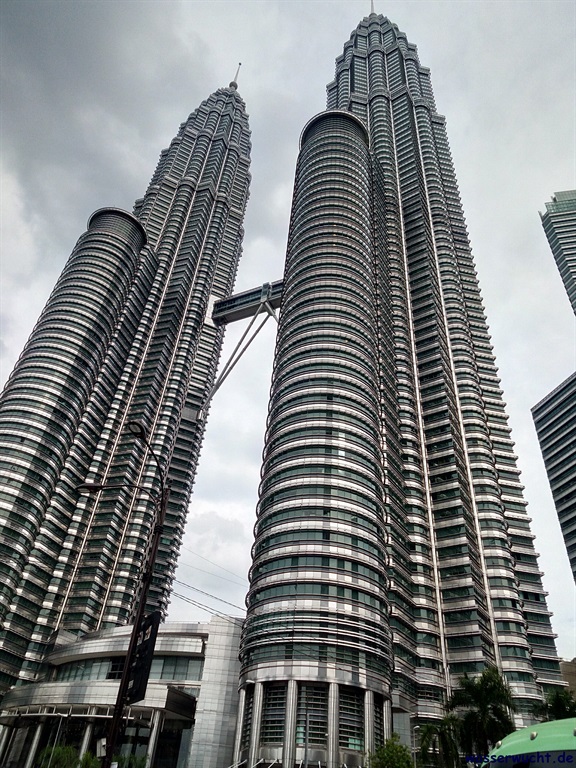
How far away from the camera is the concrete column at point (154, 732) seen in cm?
6425

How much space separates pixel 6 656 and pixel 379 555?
68.5 metres

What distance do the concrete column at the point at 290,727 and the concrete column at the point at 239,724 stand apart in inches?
267

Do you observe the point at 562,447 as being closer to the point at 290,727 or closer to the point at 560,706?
the point at 560,706

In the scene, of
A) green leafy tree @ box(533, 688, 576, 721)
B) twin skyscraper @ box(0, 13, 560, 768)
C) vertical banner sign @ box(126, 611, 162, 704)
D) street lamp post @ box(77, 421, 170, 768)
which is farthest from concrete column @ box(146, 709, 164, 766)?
vertical banner sign @ box(126, 611, 162, 704)

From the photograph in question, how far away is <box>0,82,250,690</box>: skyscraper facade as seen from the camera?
104375 millimetres

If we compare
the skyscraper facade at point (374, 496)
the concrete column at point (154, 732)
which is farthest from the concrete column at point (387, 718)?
the concrete column at point (154, 732)

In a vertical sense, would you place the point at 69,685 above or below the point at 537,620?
below

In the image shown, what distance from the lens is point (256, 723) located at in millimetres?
60875

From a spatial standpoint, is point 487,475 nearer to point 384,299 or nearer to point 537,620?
point 537,620

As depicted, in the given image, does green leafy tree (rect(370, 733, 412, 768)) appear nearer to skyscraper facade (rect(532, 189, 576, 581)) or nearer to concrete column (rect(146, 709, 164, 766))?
concrete column (rect(146, 709, 164, 766))

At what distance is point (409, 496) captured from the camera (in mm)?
99875

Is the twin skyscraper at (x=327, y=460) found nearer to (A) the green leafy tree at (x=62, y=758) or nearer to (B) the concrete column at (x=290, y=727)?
(B) the concrete column at (x=290, y=727)

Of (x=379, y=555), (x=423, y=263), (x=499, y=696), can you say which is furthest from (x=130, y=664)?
(x=423, y=263)

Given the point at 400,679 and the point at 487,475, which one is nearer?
the point at 400,679
